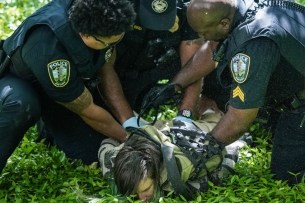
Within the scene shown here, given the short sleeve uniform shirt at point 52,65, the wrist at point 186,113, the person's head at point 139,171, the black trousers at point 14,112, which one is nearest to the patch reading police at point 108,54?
the short sleeve uniform shirt at point 52,65

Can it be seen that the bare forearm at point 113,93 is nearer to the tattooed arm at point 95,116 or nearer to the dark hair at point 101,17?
the tattooed arm at point 95,116

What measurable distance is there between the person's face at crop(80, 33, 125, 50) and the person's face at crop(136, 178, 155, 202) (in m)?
0.96

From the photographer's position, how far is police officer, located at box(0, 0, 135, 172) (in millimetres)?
4020

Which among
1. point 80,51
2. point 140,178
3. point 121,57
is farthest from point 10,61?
point 140,178

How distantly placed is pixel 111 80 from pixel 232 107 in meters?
1.28

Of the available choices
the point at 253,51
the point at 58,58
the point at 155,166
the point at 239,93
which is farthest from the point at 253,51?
the point at 58,58

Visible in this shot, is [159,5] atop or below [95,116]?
atop

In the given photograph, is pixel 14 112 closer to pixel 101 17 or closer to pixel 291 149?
pixel 101 17

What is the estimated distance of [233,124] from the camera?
395 centimetres

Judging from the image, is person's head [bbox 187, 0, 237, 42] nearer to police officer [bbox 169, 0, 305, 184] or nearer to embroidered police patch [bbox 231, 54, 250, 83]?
police officer [bbox 169, 0, 305, 184]

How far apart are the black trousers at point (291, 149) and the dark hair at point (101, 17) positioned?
134 cm

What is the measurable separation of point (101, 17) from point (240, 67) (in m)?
0.94

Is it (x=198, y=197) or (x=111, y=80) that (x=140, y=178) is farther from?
(x=111, y=80)

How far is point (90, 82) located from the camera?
4699 millimetres
